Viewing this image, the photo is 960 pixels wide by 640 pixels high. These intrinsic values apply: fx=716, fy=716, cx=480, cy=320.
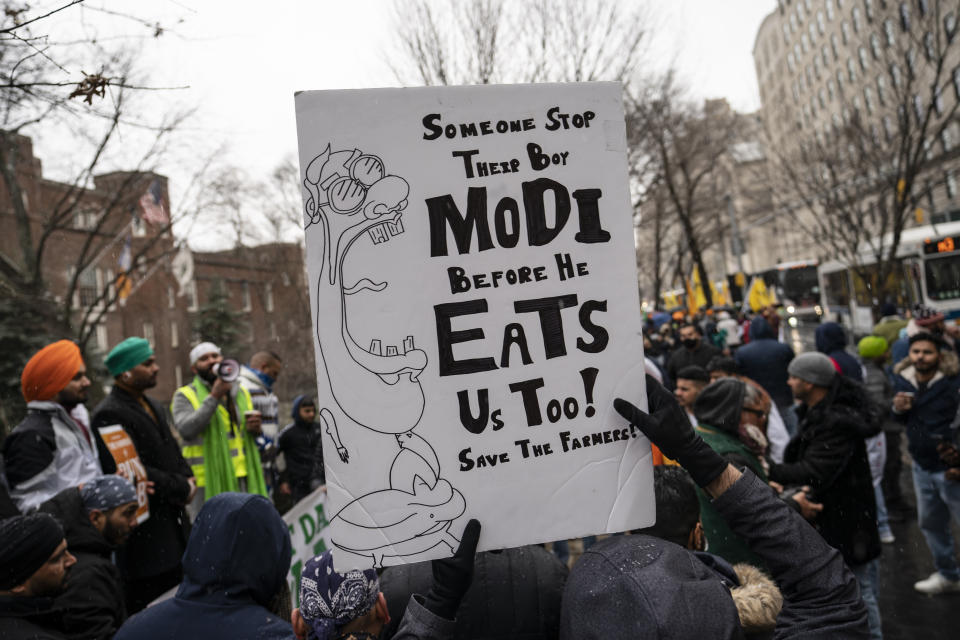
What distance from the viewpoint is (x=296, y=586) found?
5117 millimetres

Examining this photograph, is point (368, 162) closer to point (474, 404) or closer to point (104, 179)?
point (474, 404)

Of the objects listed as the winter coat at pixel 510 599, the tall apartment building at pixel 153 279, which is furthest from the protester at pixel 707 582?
the tall apartment building at pixel 153 279

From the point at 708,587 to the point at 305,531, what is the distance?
435cm

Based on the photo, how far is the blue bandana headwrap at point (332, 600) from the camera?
209cm

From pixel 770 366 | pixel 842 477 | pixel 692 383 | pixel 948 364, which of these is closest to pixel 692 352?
pixel 770 366

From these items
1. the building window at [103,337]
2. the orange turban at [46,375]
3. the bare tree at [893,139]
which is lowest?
the orange turban at [46,375]

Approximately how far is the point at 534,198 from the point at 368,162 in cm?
47

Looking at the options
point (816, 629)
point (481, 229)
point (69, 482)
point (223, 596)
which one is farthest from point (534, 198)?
point (69, 482)

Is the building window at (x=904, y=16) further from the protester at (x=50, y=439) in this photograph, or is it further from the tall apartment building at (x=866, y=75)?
the protester at (x=50, y=439)

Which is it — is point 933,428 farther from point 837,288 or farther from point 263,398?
point 837,288

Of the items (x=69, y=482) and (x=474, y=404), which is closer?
(x=474, y=404)

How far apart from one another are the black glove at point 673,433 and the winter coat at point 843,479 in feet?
7.64

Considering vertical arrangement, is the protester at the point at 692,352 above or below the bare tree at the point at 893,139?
below

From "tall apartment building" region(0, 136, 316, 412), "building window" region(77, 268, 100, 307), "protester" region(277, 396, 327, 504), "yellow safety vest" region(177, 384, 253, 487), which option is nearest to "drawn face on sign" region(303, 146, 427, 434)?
"yellow safety vest" region(177, 384, 253, 487)
